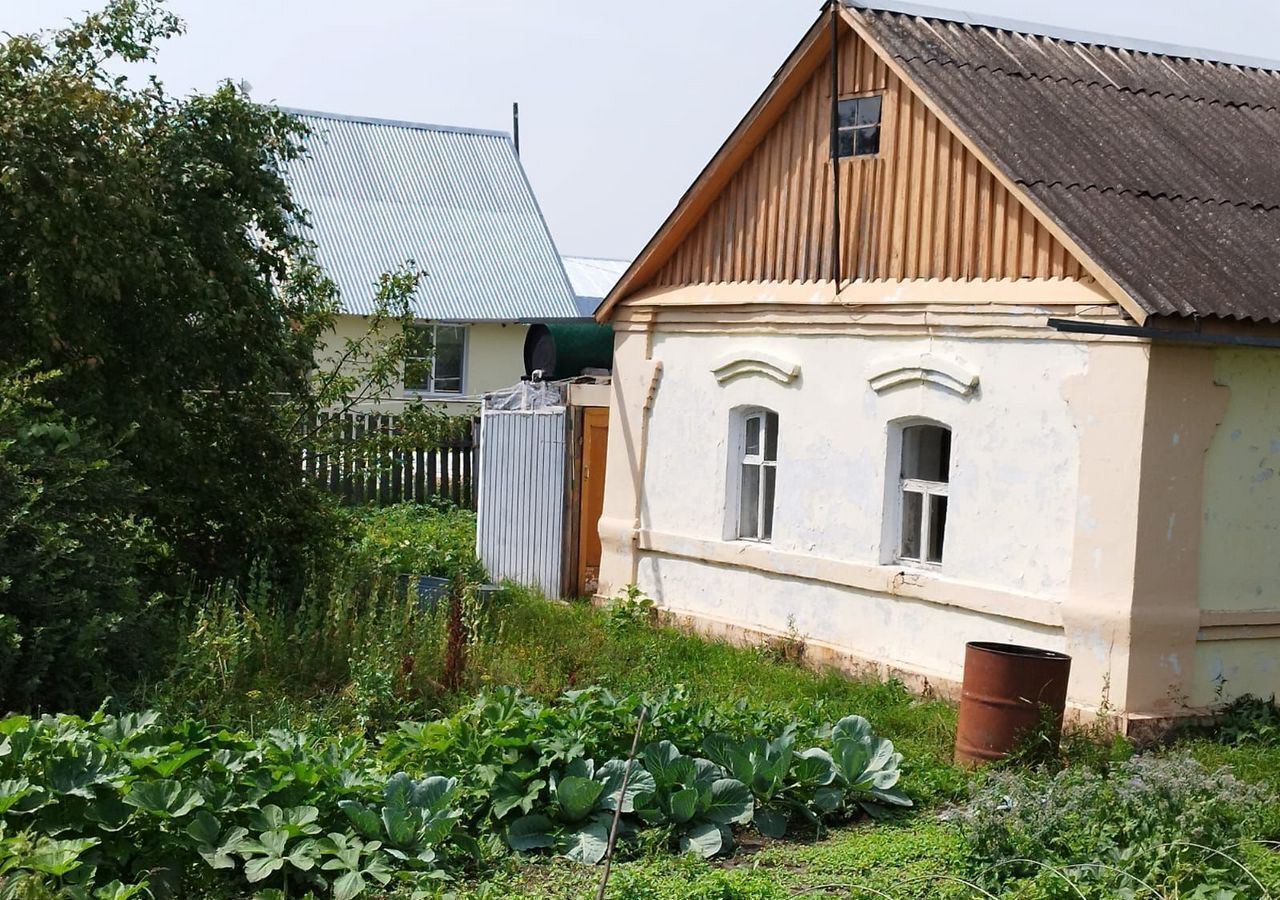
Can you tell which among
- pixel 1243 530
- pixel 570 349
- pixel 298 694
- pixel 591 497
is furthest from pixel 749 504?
pixel 570 349

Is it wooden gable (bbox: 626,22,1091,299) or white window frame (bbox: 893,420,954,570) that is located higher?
wooden gable (bbox: 626,22,1091,299)

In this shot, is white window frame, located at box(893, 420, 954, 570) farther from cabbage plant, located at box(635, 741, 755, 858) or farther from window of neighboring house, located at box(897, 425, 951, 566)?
cabbage plant, located at box(635, 741, 755, 858)

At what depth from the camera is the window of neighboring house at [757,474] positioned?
42.5ft

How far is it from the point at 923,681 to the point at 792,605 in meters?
1.63

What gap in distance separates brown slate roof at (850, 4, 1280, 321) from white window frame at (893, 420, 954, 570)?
6.59ft

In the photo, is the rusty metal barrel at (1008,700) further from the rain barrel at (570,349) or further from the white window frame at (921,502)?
the rain barrel at (570,349)

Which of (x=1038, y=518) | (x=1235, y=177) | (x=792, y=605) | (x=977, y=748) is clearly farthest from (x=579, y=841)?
(x=1235, y=177)

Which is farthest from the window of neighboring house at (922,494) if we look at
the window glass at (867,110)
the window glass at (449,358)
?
the window glass at (449,358)

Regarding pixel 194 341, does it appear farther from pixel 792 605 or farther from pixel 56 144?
pixel 792 605

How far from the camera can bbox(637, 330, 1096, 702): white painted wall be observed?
10180 millimetres

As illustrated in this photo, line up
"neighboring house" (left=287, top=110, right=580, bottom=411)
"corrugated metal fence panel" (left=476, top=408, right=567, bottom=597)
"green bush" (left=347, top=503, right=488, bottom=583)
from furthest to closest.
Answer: "neighboring house" (left=287, top=110, right=580, bottom=411)
"corrugated metal fence panel" (left=476, top=408, right=567, bottom=597)
"green bush" (left=347, top=503, right=488, bottom=583)

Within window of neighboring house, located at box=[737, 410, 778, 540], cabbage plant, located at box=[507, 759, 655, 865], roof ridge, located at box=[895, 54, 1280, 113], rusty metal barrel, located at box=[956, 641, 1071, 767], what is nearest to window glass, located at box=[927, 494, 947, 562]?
window of neighboring house, located at box=[737, 410, 778, 540]

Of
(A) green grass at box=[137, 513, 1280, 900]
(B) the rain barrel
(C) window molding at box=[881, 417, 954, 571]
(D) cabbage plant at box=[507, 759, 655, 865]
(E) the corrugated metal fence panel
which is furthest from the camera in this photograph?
(B) the rain barrel

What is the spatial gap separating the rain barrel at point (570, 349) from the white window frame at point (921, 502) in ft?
22.0
